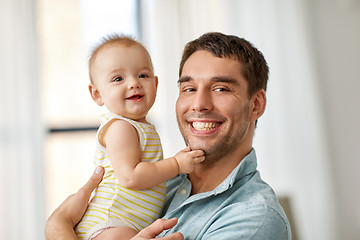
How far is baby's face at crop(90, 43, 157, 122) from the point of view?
58.1 inches

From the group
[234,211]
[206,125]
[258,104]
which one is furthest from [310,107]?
[234,211]

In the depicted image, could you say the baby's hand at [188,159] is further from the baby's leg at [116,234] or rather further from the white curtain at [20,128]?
the white curtain at [20,128]

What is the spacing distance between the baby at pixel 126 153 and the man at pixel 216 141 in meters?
0.07

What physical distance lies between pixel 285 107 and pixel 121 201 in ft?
8.15

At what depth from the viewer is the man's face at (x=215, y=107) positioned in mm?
1523

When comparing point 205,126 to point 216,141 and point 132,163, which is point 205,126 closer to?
Result: point 216,141

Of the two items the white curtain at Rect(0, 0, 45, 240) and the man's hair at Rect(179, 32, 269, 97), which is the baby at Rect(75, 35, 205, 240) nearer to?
the man's hair at Rect(179, 32, 269, 97)

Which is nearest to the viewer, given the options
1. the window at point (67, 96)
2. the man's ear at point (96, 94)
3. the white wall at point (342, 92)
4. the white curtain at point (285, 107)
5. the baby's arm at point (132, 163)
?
the baby's arm at point (132, 163)

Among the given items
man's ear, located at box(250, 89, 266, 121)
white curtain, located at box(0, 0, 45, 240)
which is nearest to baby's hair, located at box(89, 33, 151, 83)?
man's ear, located at box(250, 89, 266, 121)

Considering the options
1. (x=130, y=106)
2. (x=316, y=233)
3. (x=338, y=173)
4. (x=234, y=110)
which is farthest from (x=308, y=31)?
(x=130, y=106)

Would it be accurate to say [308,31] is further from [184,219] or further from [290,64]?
[184,219]

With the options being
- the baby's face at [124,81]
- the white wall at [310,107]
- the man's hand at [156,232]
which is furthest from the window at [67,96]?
the man's hand at [156,232]

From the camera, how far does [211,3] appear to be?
388cm

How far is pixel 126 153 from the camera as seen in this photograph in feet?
4.53
